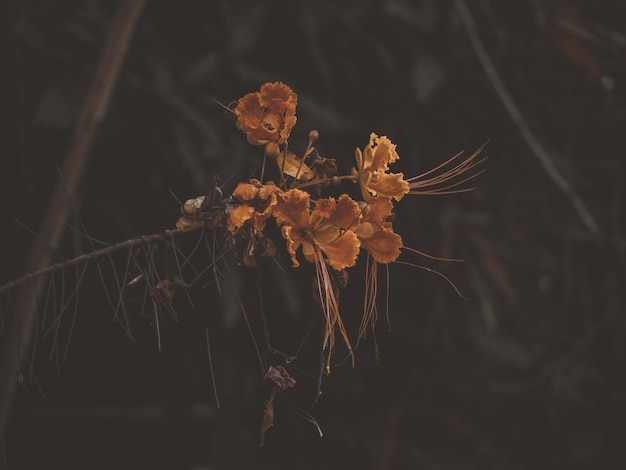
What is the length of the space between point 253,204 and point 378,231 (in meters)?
0.08

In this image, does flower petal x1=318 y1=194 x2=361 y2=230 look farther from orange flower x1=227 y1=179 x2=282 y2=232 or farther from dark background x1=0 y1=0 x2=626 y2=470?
dark background x1=0 y1=0 x2=626 y2=470

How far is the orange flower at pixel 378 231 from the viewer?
1.58 ft

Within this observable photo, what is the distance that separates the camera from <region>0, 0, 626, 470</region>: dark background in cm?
119

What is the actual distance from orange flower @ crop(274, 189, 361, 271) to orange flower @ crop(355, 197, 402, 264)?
→ 0.04 feet

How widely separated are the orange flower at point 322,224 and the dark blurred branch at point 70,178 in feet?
1.09

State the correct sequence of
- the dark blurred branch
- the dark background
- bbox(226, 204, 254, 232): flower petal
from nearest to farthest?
bbox(226, 204, 254, 232): flower petal
the dark blurred branch
the dark background

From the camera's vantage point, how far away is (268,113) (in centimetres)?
49

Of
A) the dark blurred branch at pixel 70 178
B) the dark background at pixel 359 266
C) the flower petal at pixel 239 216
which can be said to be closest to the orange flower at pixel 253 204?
the flower petal at pixel 239 216

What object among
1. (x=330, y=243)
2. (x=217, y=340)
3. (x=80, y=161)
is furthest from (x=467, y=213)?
(x=330, y=243)

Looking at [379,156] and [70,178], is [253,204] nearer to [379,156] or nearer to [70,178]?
[379,156]

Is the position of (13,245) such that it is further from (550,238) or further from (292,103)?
(550,238)

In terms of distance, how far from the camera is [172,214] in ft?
4.06

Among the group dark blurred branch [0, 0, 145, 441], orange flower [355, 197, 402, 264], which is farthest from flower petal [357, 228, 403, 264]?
dark blurred branch [0, 0, 145, 441]

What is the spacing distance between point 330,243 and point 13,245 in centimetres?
66
